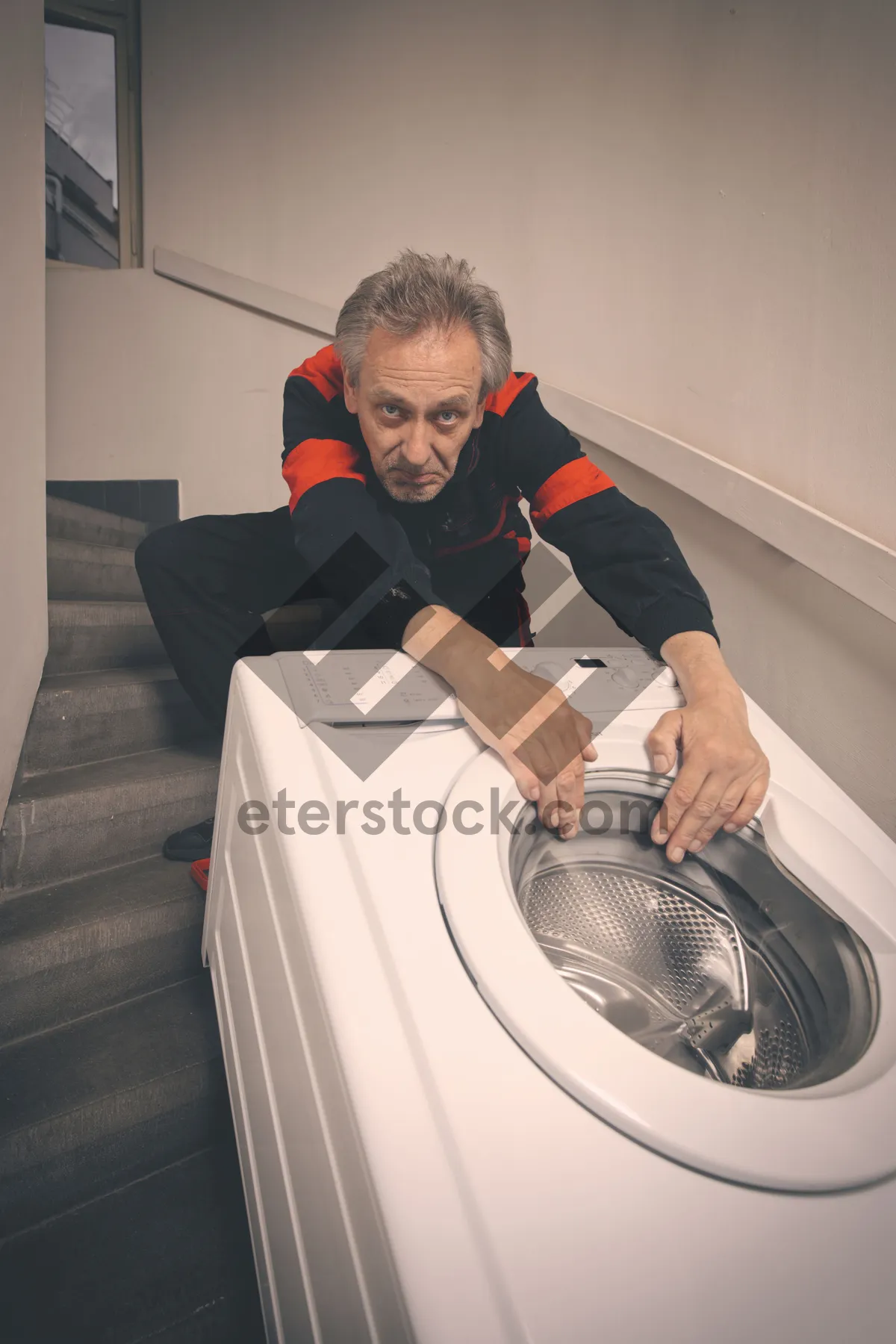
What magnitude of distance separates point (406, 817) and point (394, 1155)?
250 mm

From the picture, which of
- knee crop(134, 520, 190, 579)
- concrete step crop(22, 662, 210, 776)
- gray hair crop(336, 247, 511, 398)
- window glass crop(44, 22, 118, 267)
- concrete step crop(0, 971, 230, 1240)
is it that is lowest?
concrete step crop(0, 971, 230, 1240)

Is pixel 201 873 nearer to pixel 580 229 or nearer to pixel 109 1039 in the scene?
pixel 109 1039

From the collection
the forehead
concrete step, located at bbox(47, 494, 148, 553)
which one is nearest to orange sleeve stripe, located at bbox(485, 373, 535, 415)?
the forehead

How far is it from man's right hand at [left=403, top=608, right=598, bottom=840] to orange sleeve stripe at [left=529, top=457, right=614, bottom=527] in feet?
1.46

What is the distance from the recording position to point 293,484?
3.50 feet

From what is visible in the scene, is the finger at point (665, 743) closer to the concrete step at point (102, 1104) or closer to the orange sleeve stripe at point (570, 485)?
the orange sleeve stripe at point (570, 485)

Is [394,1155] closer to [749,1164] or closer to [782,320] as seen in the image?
[749,1164]

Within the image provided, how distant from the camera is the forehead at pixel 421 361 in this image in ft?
3.40

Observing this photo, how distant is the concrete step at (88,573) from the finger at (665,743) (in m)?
1.60

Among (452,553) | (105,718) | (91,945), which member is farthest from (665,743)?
(105,718)

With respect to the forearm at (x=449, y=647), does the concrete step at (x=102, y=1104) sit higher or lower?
lower

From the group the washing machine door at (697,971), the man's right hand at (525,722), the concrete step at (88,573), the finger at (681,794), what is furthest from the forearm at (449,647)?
the concrete step at (88,573)

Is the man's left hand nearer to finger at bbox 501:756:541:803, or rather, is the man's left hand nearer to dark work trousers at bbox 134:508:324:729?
finger at bbox 501:756:541:803

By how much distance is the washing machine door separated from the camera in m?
0.40
